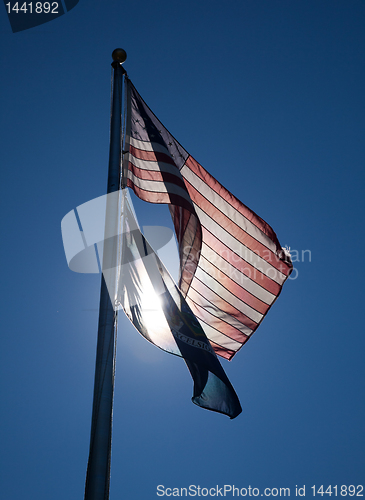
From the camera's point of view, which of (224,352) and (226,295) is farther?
(224,352)

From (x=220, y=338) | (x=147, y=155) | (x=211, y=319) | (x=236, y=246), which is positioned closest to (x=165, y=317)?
(x=211, y=319)

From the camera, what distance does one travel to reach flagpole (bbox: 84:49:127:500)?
222 inches

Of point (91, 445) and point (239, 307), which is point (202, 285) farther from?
point (91, 445)

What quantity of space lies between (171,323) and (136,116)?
4.45 metres

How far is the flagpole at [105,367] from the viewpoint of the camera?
563 centimetres

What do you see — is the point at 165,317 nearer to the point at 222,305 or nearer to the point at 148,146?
the point at 222,305

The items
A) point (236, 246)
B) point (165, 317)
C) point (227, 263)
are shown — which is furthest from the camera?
point (236, 246)

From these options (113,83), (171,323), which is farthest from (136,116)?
(171,323)

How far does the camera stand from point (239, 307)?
1018 cm

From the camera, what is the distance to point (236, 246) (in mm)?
10070

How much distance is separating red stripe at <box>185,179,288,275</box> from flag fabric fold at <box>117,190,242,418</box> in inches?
102

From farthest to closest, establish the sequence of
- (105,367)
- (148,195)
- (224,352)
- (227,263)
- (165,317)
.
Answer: (224,352) < (227,263) < (148,195) < (165,317) < (105,367)

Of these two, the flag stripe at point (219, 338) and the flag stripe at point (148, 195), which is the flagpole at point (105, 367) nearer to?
the flag stripe at point (148, 195)

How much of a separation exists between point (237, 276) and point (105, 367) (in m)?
4.59
